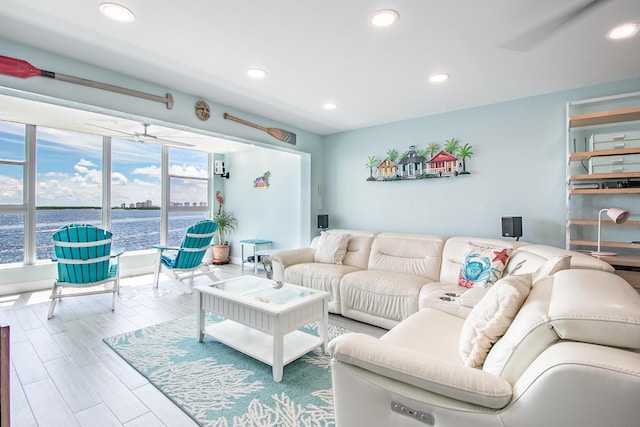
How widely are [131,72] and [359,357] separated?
297 centimetres

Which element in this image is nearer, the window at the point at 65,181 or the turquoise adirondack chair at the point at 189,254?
the turquoise adirondack chair at the point at 189,254

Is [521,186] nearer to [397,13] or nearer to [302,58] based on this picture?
[397,13]

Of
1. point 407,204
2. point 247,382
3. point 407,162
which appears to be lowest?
point 247,382

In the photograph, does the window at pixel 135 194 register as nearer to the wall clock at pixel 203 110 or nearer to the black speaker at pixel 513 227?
the wall clock at pixel 203 110

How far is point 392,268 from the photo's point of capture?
348cm

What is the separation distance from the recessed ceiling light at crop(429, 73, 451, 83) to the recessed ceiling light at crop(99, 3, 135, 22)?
92.9 inches

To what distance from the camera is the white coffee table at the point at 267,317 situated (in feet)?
6.91

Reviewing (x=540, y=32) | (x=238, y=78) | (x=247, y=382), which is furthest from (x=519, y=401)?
(x=238, y=78)

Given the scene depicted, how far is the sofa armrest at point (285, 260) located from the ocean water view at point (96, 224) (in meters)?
3.12

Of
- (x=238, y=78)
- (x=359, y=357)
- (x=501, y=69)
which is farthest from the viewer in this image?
(x=238, y=78)

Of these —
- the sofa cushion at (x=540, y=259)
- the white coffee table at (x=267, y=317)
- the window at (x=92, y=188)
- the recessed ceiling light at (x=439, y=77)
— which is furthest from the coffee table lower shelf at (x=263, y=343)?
the window at (x=92, y=188)

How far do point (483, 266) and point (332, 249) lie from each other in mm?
1761

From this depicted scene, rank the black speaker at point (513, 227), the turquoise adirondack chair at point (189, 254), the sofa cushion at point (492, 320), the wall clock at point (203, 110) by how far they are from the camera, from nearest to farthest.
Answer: the sofa cushion at point (492, 320) → the black speaker at point (513, 227) → the wall clock at point (203, 110) → the turquoise adirondack chair at point (189, 254)

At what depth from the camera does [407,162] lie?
4.05 metres
